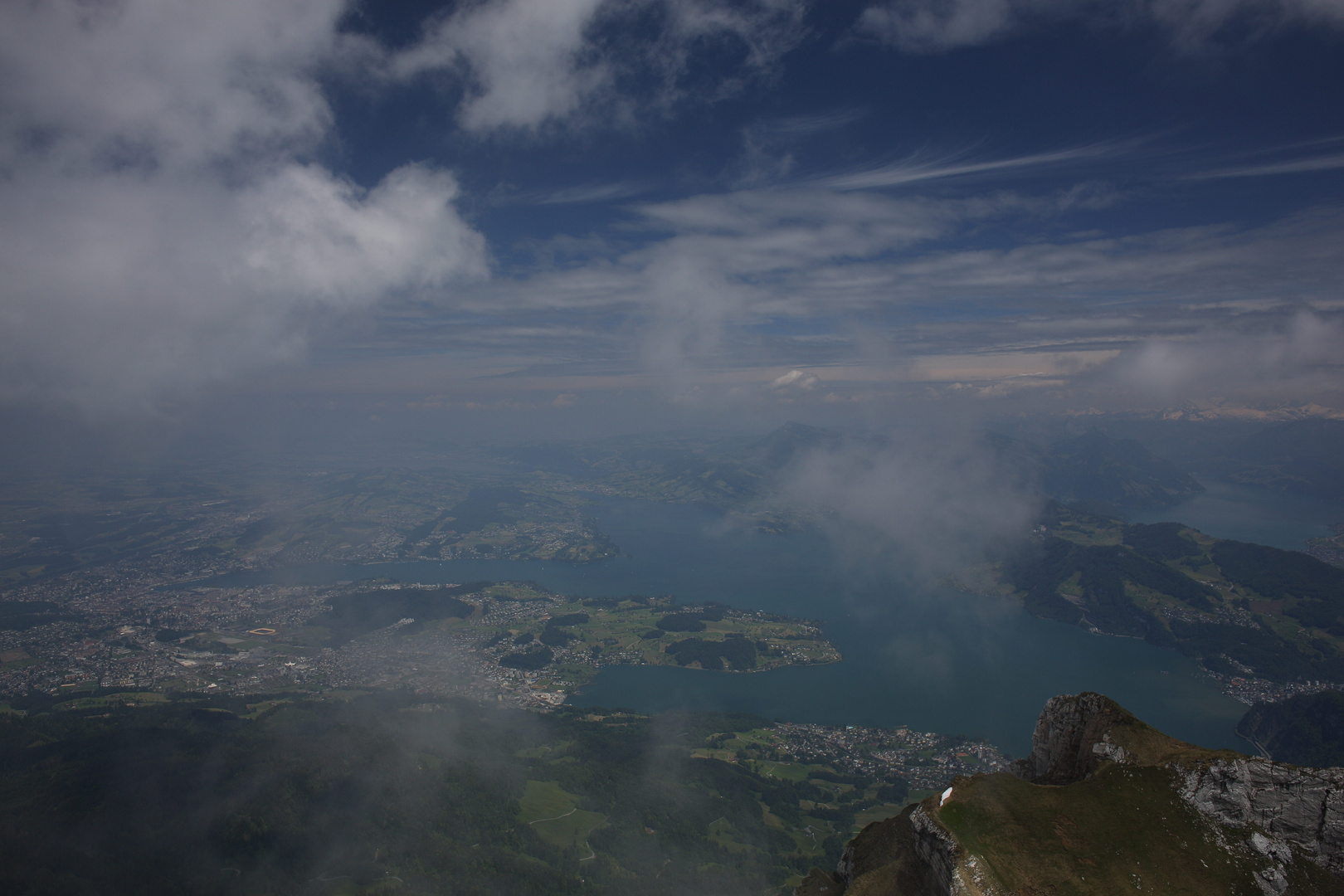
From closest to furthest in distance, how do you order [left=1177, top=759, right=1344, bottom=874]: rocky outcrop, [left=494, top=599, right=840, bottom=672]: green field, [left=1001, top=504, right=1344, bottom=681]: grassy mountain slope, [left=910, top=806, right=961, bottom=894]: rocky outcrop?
[left=1177, top=759, right=1344, bottom=874]: rocky outcrop, [left=910, top=806, right=961, bottom=894]: rocky outcrop, [left=1001, top=504, right=1344, bottom=681]: grassy mountain slope, [left=494, top=599, right=840, bottom=672]: green field

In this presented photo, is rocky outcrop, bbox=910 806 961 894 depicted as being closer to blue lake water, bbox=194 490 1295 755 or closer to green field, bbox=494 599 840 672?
blue lake water, bbox=194 490 1295 755

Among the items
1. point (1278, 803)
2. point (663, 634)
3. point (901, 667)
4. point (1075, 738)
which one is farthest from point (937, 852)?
point (663, 634)

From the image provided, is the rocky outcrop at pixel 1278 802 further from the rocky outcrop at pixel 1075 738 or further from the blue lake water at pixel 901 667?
the blue lake water at pixel 901 667

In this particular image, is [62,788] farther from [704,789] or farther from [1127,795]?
[1127,795]

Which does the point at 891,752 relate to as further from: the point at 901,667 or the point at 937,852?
the point at 937,852

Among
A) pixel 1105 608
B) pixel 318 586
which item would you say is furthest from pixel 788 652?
pixel 318 586

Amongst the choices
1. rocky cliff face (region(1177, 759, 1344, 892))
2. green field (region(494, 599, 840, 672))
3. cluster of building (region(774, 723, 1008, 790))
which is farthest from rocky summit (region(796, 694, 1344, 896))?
green field (region(494, 599, 840, 672))
